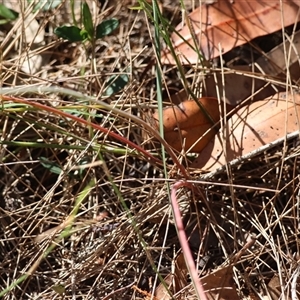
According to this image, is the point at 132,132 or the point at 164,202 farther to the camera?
the point at 132,132

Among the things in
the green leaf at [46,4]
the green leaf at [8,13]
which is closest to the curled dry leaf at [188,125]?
the green leaf at [46,4]

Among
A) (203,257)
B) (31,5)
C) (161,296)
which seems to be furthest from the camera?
(31,5)

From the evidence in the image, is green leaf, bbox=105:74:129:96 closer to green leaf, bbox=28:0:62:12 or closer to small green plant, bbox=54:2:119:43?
small green plant, bbox=54:2:119:43

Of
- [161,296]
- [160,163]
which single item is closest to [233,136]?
[160,163]

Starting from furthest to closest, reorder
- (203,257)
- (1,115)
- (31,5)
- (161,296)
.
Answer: (31,5) < (1,115) < (203,257) < (161,296)

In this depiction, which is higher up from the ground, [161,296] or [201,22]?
[201,22]

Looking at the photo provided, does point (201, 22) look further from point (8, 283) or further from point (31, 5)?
point (8, 283)

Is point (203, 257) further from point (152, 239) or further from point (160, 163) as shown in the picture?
point (160, 163)

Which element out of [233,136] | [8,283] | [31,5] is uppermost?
[31,5]
